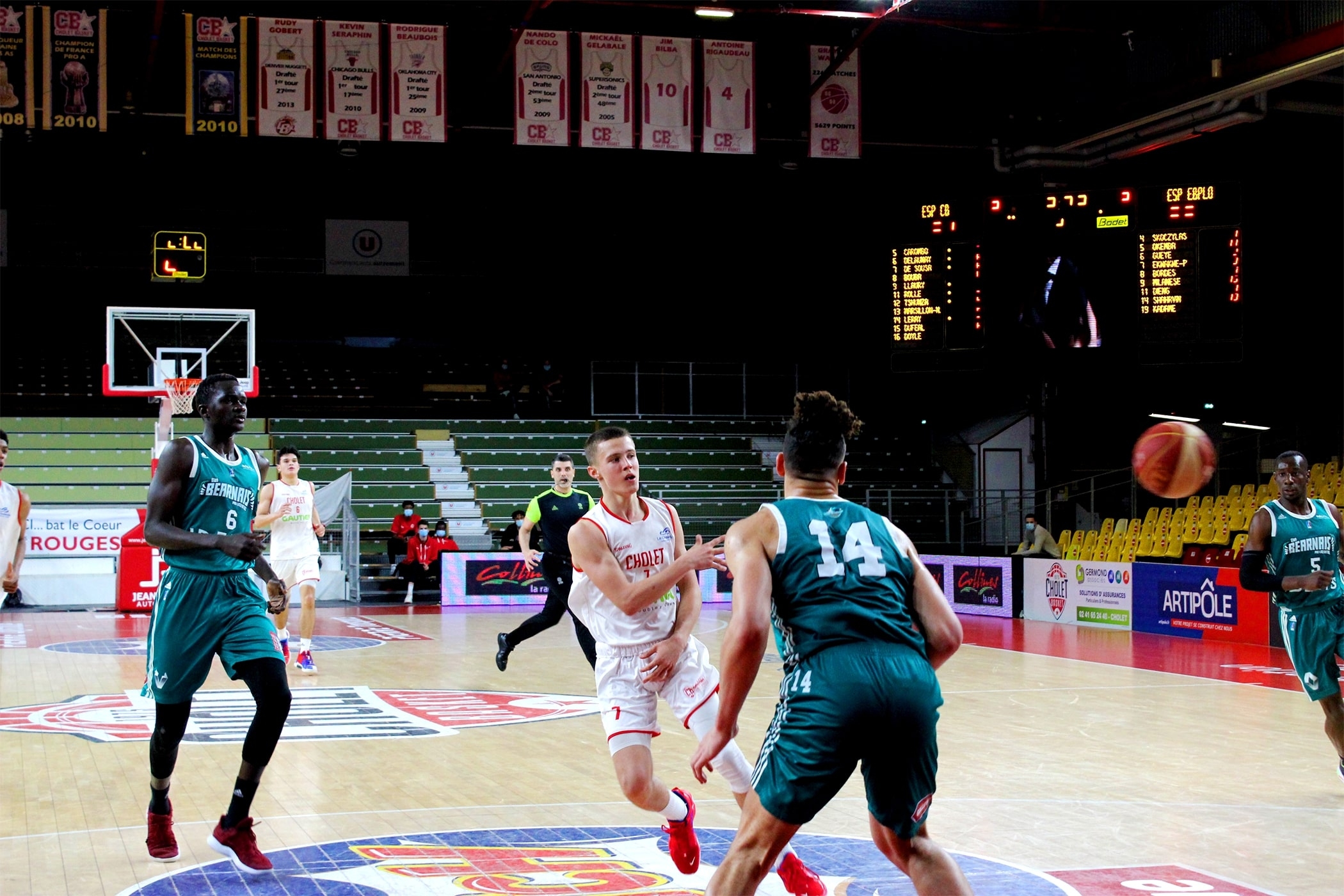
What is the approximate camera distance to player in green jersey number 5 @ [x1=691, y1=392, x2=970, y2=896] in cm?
357

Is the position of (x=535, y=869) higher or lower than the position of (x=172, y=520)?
lower

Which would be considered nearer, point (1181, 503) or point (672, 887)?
point (672, 887)

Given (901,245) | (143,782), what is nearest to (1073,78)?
(901,245)

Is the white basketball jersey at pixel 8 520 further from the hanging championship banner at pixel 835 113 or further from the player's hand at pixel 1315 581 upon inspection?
the hanging championship banner at pixel 835 113

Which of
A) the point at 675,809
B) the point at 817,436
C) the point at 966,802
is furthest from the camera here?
the point at 966,802

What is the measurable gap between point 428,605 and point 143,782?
1505 centimetres

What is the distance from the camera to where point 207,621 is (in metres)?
5.48

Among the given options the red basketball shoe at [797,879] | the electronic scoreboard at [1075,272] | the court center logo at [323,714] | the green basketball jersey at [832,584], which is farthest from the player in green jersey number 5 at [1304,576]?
the electronic scoreboard at [1075,272]

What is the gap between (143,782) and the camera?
7234 millimetres

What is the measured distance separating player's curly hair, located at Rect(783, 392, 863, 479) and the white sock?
180 centimetres

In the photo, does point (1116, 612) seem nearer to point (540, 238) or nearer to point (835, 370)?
point (835, 370)

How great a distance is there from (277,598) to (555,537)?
4955mm

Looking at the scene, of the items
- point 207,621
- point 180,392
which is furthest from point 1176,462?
point 180,392

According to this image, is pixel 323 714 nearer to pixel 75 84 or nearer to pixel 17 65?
pixel 75 84
